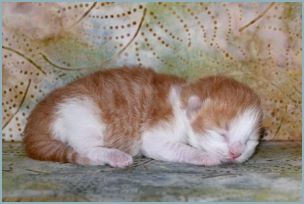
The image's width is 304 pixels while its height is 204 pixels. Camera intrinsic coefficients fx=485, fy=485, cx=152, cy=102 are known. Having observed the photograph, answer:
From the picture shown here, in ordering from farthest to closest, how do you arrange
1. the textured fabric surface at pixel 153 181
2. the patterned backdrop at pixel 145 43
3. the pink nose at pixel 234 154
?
the patterned backdrop at pixel 145 43 → the pink nose at pixel 234 154 → the textured fabric surface at pixel 153 181

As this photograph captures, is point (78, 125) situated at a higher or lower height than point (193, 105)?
lower

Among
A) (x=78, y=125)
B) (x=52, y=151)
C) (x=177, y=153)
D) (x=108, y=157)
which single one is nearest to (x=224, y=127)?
(x=177, y=153)

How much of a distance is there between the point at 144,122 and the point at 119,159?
299mm

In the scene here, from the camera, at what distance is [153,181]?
82.5 inches

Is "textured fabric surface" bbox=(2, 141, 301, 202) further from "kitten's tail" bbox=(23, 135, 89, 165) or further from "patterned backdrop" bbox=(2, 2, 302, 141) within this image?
"patterned backdrop" bbox=(2, 2, 302, 141)

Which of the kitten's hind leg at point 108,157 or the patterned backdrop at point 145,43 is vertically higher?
the patterned backdrop at point 145,43

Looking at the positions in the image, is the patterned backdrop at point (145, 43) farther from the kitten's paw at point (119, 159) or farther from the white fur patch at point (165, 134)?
the kitten's paw at point (119, 159)

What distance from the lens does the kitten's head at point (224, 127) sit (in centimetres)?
235

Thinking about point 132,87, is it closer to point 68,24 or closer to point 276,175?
point 68,24

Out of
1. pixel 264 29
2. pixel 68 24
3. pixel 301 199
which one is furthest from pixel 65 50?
pixel 301 199

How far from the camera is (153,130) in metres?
2.52

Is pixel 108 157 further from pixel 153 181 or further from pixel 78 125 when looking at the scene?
pixel 153 181

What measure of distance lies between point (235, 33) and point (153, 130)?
958mm

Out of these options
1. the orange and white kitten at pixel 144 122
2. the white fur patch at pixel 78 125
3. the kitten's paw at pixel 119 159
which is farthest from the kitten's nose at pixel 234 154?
the white fur patch at pixel 78 125
